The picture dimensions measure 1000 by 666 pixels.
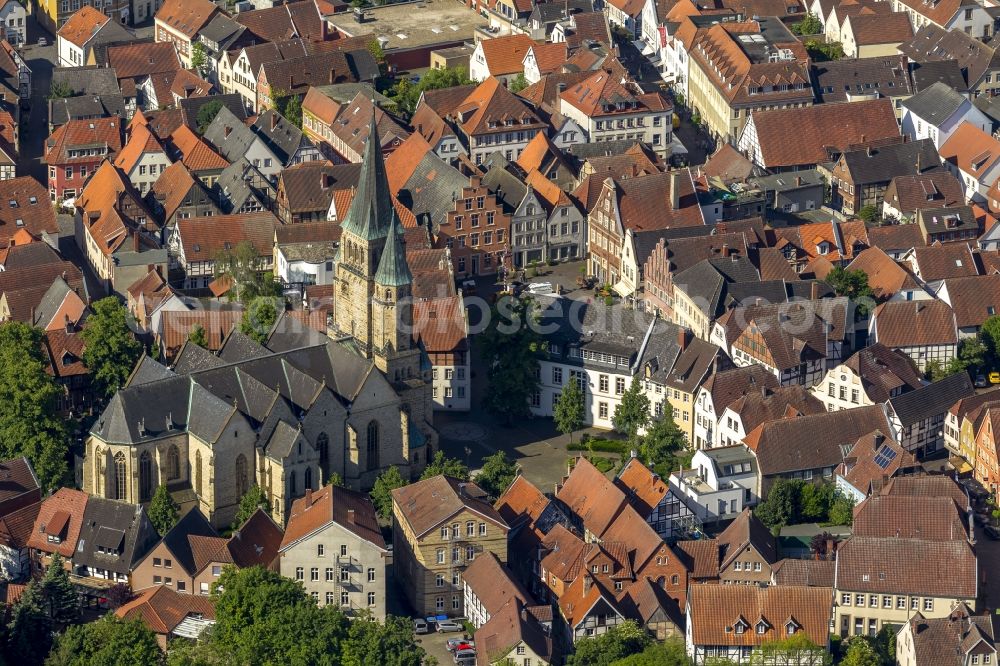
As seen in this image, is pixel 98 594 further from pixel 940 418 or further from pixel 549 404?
pixel 940 418

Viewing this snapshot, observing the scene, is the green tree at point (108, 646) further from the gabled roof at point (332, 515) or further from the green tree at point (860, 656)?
the green tree at point (860, 656)

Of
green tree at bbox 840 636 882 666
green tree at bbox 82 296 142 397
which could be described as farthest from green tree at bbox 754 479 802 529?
green tree at bbox 82 296 142 397

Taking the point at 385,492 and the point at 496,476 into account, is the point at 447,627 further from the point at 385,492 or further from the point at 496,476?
the point at 496,476

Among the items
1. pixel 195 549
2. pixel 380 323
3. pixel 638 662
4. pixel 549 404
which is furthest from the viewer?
pixel 549 404

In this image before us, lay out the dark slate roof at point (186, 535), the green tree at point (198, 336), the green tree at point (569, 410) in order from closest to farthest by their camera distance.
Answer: the dark slate roof at point (186, 535), the green tree at point (569, 410), the green tree at point (198, 336)

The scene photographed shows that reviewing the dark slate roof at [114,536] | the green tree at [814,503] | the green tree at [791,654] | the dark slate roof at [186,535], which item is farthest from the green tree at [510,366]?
the green tree at [791,654]

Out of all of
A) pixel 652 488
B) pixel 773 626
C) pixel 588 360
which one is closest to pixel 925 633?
pixel 773 626

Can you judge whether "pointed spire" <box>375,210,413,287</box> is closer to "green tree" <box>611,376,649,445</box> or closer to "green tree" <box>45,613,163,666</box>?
"green tree" <box>611,376,649,445</box>

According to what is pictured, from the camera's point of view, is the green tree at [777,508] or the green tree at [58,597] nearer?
the green tree at [58,597]
